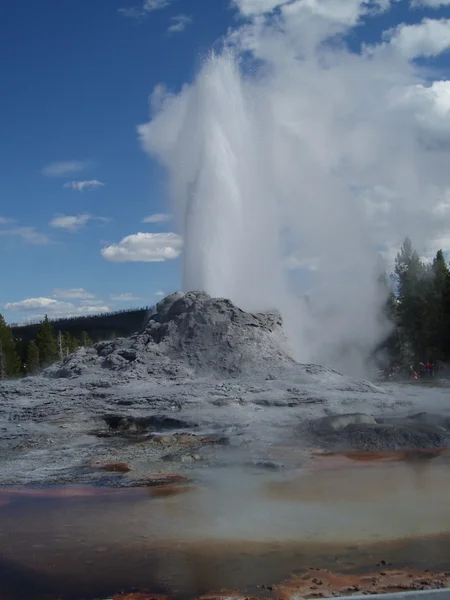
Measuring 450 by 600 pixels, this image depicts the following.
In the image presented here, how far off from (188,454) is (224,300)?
6977mm

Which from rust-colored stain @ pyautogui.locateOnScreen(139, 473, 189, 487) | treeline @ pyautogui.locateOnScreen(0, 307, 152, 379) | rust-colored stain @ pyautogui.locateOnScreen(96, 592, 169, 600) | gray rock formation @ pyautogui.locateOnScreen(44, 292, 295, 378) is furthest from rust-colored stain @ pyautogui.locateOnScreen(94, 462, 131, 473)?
treeline @ pyautogui.locateOnScreen(0, 307, 152, 379)

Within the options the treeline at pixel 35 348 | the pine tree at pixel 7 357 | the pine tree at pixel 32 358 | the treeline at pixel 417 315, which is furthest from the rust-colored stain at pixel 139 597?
the pine tree at pixel 32 358

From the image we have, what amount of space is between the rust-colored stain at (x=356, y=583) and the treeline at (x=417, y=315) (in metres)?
24.3

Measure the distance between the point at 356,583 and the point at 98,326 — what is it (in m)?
85.4

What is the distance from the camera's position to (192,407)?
1212cm

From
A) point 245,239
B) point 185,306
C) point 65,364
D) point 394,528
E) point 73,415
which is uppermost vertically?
point 245,239

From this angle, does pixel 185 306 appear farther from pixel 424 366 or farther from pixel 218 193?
pixel 424 366

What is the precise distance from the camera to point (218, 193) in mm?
19094

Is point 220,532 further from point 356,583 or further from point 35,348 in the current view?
point 35,348

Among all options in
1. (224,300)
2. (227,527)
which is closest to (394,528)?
(227,527)

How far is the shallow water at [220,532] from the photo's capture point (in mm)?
5109

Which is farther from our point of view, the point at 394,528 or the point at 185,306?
the point at 185,306

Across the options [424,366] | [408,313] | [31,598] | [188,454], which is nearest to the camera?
[31,598]

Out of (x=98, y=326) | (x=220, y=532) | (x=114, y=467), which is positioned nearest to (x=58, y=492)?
(x=114, y=467)
